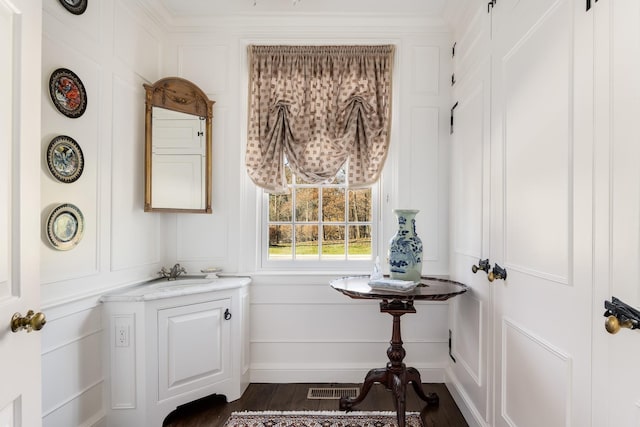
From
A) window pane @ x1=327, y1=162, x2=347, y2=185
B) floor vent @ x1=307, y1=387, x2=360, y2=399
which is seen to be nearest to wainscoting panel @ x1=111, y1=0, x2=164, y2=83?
window pane @ x1=327, y1=162, x2=347, y2=185

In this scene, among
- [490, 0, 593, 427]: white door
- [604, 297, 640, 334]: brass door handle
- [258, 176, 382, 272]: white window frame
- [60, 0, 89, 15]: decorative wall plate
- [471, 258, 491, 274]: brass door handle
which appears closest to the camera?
[604, 297, 640, 334]: brass door handle

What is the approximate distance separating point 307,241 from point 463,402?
1.52m

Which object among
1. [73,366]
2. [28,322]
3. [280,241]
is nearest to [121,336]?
[73,366]

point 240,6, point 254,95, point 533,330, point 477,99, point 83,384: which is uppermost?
point 240,6

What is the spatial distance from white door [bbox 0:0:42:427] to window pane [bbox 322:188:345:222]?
1.98 m

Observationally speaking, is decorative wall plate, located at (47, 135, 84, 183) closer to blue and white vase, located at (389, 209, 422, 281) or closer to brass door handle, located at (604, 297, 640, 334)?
Result: blue and white vase, located at (389, 209, 422, 281)

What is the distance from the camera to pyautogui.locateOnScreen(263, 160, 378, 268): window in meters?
2.82

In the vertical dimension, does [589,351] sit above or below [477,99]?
below

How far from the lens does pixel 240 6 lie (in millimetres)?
2549

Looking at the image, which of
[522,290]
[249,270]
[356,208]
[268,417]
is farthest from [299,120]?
[268,417]

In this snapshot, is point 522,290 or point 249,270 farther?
point 249,270

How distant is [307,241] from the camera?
284cm

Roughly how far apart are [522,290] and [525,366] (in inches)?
12.8

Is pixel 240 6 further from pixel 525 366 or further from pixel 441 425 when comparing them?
pixel 441 425
